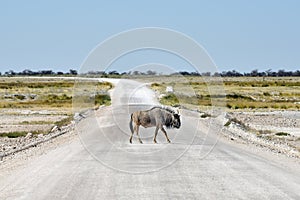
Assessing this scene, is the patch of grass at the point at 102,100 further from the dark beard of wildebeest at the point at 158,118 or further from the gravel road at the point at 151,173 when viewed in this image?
the dark beard of wildebeest at the point at 158,118

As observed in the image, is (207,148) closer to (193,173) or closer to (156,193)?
(193,173)

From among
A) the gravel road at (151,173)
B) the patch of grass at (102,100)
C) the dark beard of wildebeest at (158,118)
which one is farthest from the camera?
the patch of grass at (102,100)

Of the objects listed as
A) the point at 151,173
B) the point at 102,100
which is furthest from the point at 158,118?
the point at 102,100

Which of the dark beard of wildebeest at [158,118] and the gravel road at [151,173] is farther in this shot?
the dark beard of wildebeest at [158,118]

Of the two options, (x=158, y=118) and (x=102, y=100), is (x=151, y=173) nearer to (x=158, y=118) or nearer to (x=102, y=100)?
(x=158, y=118)

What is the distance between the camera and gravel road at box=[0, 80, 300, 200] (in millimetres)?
13273

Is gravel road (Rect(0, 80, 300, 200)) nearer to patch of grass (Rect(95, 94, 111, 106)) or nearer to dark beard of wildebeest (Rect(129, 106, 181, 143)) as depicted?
dark beard of wildebeest (Rect(129, 106, 181, 143))

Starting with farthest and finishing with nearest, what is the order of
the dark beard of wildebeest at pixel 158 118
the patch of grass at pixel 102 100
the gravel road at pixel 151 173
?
the patch of grass at pixel 102 100 → the dark beard of wildebeest at pixel 158 118 → the gravel road at pixel 151 173

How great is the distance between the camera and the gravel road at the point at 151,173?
13273 millimetres

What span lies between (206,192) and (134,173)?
3038 millimetres

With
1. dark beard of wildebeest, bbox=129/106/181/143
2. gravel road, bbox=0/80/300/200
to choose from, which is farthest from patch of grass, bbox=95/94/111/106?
dark beard of wildebeest, bbox=129/106/181/143

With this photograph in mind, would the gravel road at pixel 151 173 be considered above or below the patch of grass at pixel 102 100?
below

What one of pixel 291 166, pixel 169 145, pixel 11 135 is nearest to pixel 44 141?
pixel 11 135

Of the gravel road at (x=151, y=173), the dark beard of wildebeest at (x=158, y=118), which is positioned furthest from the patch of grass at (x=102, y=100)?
the dark beard of wildebeest at (x=158, y=118)
